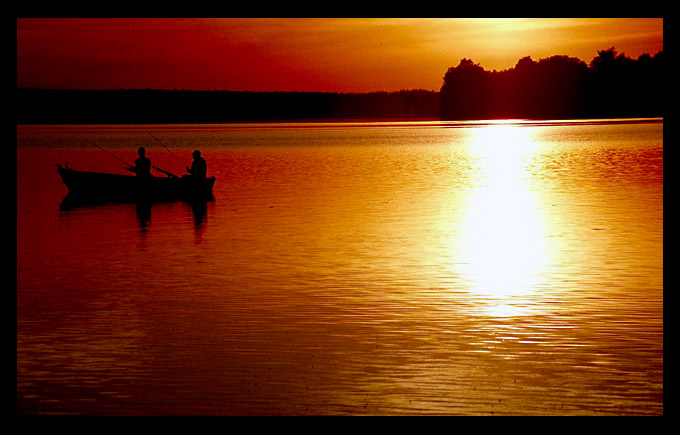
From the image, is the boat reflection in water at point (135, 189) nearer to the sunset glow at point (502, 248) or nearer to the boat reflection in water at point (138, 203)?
the boat reflection in water at point (138, 203)

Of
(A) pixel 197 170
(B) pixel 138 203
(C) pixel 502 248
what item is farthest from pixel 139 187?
(C) pixel 502 248

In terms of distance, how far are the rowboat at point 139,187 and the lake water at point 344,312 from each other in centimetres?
259

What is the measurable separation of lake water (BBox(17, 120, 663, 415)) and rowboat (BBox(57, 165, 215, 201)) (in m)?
2.59

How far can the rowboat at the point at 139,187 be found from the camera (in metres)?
26.2

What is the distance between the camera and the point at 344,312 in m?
11.1

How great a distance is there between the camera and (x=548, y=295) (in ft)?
39.5

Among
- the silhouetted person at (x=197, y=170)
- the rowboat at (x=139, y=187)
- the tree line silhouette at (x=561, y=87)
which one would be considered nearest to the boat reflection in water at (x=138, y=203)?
the rowboat at (x=139, y=187)

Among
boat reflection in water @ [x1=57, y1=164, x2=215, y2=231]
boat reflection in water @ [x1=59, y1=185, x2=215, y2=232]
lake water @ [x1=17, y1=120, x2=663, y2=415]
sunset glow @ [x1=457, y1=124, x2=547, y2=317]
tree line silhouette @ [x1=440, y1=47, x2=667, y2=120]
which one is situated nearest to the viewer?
lake water @ [x1=17, y1=120, x2=663, y2=415]

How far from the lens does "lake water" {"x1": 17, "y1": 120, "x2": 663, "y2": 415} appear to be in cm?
803

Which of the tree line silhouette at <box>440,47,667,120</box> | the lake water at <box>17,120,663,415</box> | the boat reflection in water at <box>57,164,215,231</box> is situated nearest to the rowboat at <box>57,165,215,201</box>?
the boat reflection in water at <box>57,164,215,231</box>

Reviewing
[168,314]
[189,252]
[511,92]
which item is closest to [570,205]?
[189,252]

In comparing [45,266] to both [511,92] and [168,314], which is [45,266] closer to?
[168,314]

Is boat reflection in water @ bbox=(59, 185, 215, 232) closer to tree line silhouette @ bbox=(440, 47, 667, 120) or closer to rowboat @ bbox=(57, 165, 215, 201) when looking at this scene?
rowboat @ bbox=(57, 165, 215, 201)

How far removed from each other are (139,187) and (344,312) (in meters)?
16.2
